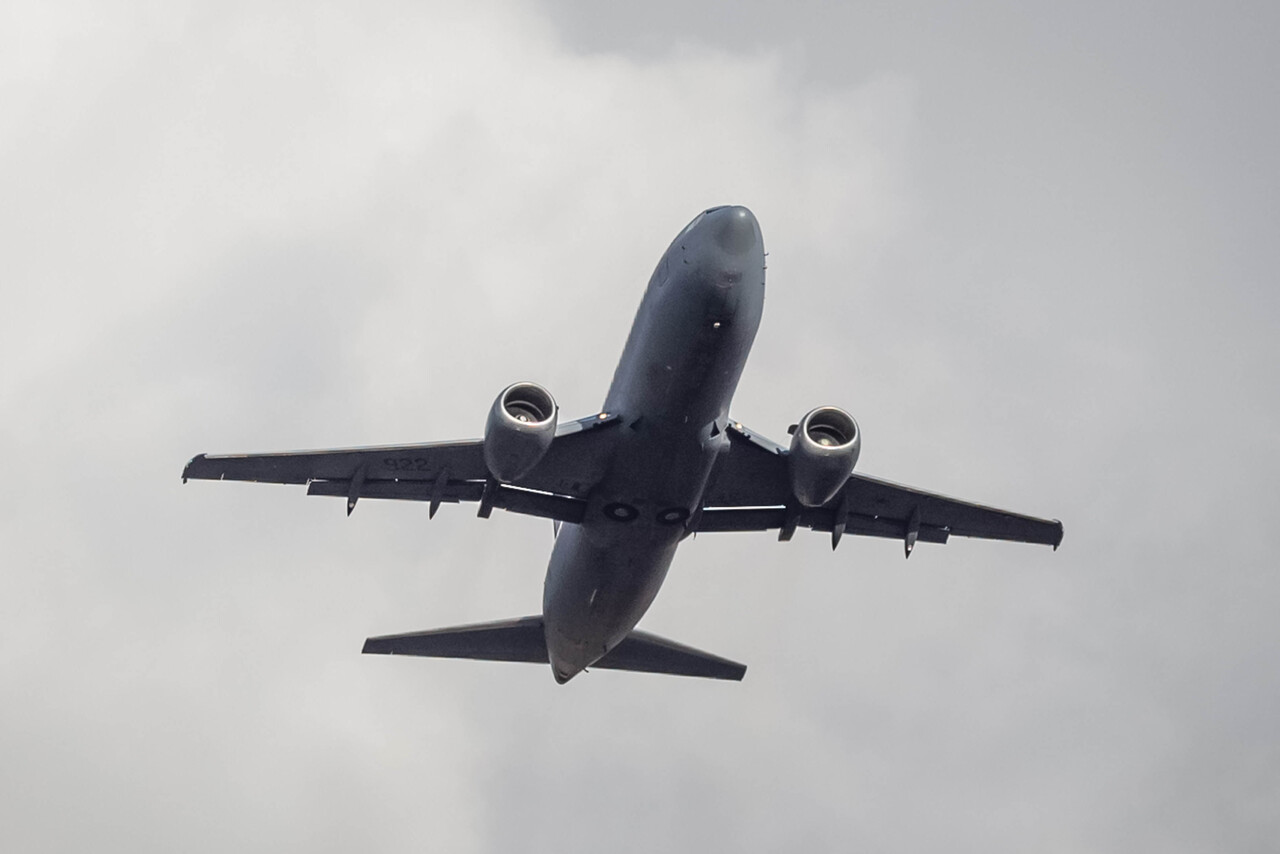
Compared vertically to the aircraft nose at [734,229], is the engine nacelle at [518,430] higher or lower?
lower

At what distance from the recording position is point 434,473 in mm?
31766

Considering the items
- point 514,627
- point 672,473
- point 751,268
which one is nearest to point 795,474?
point 672,473

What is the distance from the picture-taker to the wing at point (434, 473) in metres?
29.9

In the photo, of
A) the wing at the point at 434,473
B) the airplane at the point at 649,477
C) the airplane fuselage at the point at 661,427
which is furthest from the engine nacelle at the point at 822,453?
the wing at the point at 434,473

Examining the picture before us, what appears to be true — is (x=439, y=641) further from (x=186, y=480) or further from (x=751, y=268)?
(x=751, y=268)

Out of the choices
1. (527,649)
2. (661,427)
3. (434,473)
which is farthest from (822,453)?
(527,649)

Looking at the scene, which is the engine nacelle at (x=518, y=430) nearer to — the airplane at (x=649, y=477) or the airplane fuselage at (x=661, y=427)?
the airplane at (x=649, y=477)

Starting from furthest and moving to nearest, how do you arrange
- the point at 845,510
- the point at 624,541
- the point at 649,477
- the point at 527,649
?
the point at 527,649, the point at 845,510, the point at 624,541, the point at 649,477

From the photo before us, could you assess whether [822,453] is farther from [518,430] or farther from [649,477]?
[518,430]

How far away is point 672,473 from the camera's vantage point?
95.4 feet

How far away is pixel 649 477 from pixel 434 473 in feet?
16.9

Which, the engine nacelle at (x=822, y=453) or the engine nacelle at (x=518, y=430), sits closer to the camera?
the engine nacelle at (x=518, y=430)

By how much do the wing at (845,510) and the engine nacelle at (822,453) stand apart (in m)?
2.15

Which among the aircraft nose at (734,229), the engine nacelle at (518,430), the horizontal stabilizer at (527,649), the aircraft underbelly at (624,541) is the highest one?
the aircraft nose at (734,229)
